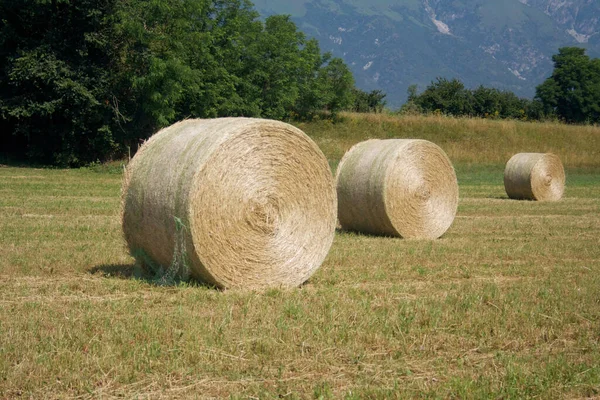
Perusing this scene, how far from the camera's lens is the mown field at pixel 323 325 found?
5.11 metres

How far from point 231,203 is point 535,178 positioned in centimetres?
1728

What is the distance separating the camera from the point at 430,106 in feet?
210

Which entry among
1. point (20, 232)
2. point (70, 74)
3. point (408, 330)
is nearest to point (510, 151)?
point (70, 74)

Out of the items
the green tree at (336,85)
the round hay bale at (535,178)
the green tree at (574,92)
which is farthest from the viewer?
the green tree at (574,92)

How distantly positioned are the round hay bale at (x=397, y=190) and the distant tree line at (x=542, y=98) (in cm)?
4692

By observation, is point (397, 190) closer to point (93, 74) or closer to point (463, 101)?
point (93, 74)

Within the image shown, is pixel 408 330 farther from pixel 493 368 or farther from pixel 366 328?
pixel 493 368

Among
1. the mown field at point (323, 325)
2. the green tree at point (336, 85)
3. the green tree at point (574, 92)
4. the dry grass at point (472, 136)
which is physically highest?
the green tree at point (574, 92)

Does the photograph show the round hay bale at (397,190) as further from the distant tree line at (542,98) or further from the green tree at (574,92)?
the green tree at (574,92)

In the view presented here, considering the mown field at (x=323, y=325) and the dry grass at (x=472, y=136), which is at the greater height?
the dry grass at (x=472, y=136)

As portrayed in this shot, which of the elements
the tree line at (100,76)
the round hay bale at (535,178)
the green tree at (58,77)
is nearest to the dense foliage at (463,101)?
the tree line at (100,76)

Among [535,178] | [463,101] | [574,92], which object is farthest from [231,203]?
[574,92]

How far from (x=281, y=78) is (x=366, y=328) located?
3733 centimetres

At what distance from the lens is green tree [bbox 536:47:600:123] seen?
7144cm
